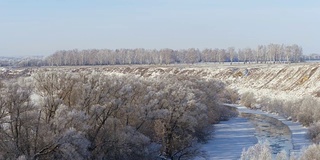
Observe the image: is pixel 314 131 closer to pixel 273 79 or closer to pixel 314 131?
pixel 314 131

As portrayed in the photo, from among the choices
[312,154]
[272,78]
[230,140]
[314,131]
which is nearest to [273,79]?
[272,78]

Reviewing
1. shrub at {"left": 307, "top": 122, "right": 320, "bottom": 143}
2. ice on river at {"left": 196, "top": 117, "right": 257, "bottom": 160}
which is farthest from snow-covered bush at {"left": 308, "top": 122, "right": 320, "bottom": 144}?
ice on river at {"left": 196, "top": 117, "right": 257, "bottom": 160}

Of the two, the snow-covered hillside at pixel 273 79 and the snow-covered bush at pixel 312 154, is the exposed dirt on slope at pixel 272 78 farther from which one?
the snow-covered bush at pixel 312 154

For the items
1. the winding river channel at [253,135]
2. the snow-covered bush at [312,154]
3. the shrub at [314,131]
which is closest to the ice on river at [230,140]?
the winding river channel at [253,135]

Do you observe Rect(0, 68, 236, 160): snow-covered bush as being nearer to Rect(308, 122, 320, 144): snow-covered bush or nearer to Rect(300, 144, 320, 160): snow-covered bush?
Rect(308, 122, 320, 144): snow-covered bush

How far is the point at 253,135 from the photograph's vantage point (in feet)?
133

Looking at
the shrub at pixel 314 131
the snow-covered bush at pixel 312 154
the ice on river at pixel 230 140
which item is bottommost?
the ice on river at pixel 230 140

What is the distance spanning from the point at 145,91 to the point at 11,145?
45.0 feet

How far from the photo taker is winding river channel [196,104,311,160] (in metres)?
33.7

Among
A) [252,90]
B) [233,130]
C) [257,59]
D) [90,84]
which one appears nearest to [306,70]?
[252,90]

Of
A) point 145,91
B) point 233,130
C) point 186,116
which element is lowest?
point 233,130

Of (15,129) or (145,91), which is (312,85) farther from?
(15,129)

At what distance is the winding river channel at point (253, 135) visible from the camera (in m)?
33.7

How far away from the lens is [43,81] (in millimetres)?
25297
